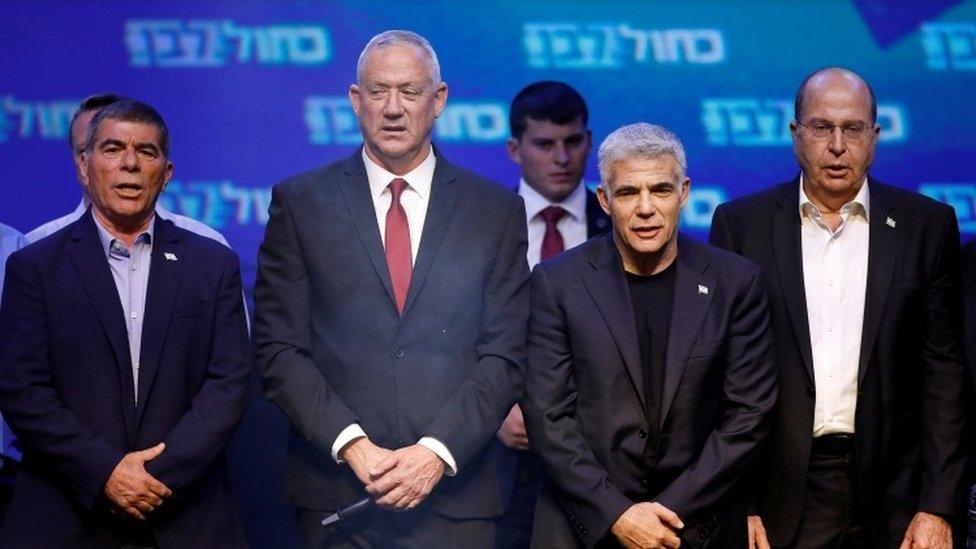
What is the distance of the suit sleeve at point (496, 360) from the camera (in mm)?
4066

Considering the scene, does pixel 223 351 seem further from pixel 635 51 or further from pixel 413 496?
pixel 635 51

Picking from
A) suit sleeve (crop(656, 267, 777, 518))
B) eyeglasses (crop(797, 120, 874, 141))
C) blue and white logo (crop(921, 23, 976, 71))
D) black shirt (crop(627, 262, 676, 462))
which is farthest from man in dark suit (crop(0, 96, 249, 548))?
blue and white logo (crop(921, 23, 976, 71))

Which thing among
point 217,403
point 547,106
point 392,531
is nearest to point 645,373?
point 392,531

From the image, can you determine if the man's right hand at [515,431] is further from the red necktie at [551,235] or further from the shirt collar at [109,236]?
the shirt collar at [109,236]

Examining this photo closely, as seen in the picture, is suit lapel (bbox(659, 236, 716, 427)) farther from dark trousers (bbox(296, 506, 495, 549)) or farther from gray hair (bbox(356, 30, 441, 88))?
gray hair (bbox(356, 30, 441, 88))

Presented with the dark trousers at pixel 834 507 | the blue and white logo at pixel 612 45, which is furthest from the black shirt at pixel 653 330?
the blue and white logo at pixel 612 45

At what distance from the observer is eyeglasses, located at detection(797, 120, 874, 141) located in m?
4.40

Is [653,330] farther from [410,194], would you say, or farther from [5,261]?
[5,261]

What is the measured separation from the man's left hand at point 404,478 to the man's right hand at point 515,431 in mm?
747

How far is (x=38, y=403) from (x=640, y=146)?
1.73m

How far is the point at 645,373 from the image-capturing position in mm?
4078

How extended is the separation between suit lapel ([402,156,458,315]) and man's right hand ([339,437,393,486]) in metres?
0.37

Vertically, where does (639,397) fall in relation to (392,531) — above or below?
above

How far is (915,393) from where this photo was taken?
172 inches
